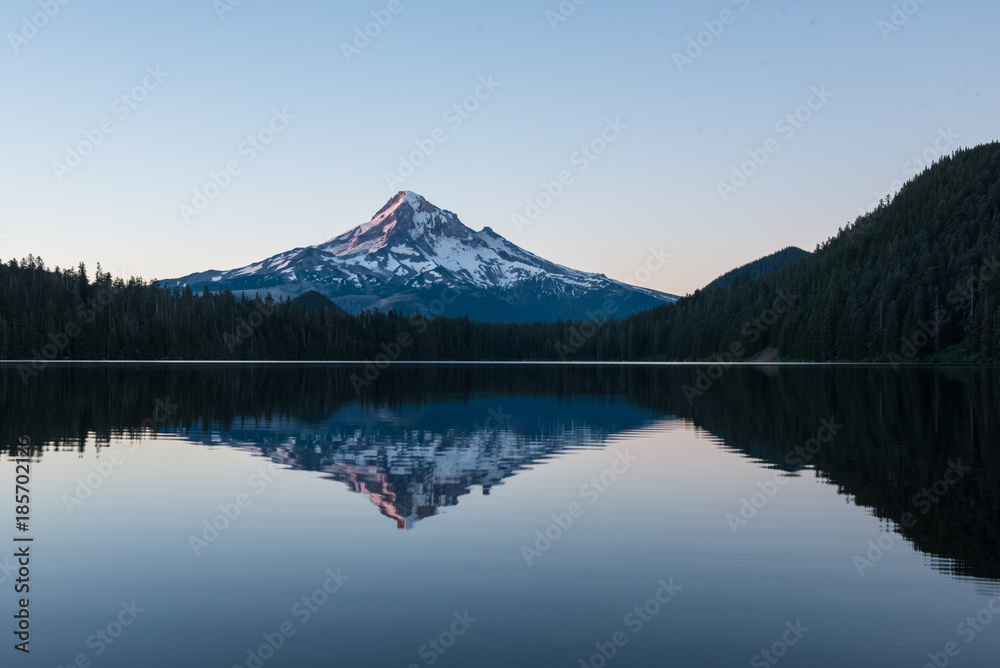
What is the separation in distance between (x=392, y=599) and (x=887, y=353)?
205m

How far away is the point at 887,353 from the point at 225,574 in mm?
205194

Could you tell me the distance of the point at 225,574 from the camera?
18.1 metres

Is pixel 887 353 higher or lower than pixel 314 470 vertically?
higher

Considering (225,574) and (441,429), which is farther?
(441,429)

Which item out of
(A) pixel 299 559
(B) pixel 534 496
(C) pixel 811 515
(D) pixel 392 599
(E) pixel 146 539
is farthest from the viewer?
(B) pixel 534 496

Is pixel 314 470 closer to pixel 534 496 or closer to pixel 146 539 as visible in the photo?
pixel 534 496

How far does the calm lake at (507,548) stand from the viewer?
1384 cm

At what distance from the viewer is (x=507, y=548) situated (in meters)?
20.6

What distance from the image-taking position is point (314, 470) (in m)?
33.3

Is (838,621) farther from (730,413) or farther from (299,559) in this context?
(730,413)

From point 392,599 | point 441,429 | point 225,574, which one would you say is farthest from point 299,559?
point 441,429

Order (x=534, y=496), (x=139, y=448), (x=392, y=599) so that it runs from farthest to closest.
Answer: (x=139, y=448) → (x=534, y=496) → (x=392, y=599)

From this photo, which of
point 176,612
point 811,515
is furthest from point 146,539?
point 811,515

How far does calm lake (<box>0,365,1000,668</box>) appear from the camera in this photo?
13836 millimetres
